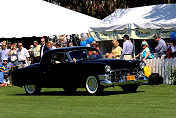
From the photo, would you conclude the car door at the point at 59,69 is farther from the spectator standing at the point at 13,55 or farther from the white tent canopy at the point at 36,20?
the white tent canopy at the point at 36,20

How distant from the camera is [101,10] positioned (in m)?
49.5

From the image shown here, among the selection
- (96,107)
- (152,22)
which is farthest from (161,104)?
(152,22)

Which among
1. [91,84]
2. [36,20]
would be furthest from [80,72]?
[36,20]

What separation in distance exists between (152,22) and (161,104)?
1404cm

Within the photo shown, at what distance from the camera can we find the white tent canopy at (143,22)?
25.3 metres

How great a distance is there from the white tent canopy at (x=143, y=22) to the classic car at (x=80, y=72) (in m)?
9.23

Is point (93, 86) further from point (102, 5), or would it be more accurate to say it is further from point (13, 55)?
point (102, 5)

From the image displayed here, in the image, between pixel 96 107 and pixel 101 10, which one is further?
pixel 101 10

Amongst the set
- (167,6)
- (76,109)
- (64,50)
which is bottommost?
(76,109)

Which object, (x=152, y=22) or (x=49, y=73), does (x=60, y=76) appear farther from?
(x=152, y=22)

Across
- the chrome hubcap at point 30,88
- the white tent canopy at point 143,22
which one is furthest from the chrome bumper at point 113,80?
the white tent canopy at point 143,22

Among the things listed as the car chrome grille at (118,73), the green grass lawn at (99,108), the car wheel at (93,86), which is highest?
the car chrome grille at (118,73)

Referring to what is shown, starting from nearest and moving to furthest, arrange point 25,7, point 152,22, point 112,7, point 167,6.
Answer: point 152,22, point 167,6, point 25,7, point 112,7

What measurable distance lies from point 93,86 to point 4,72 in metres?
10.1
